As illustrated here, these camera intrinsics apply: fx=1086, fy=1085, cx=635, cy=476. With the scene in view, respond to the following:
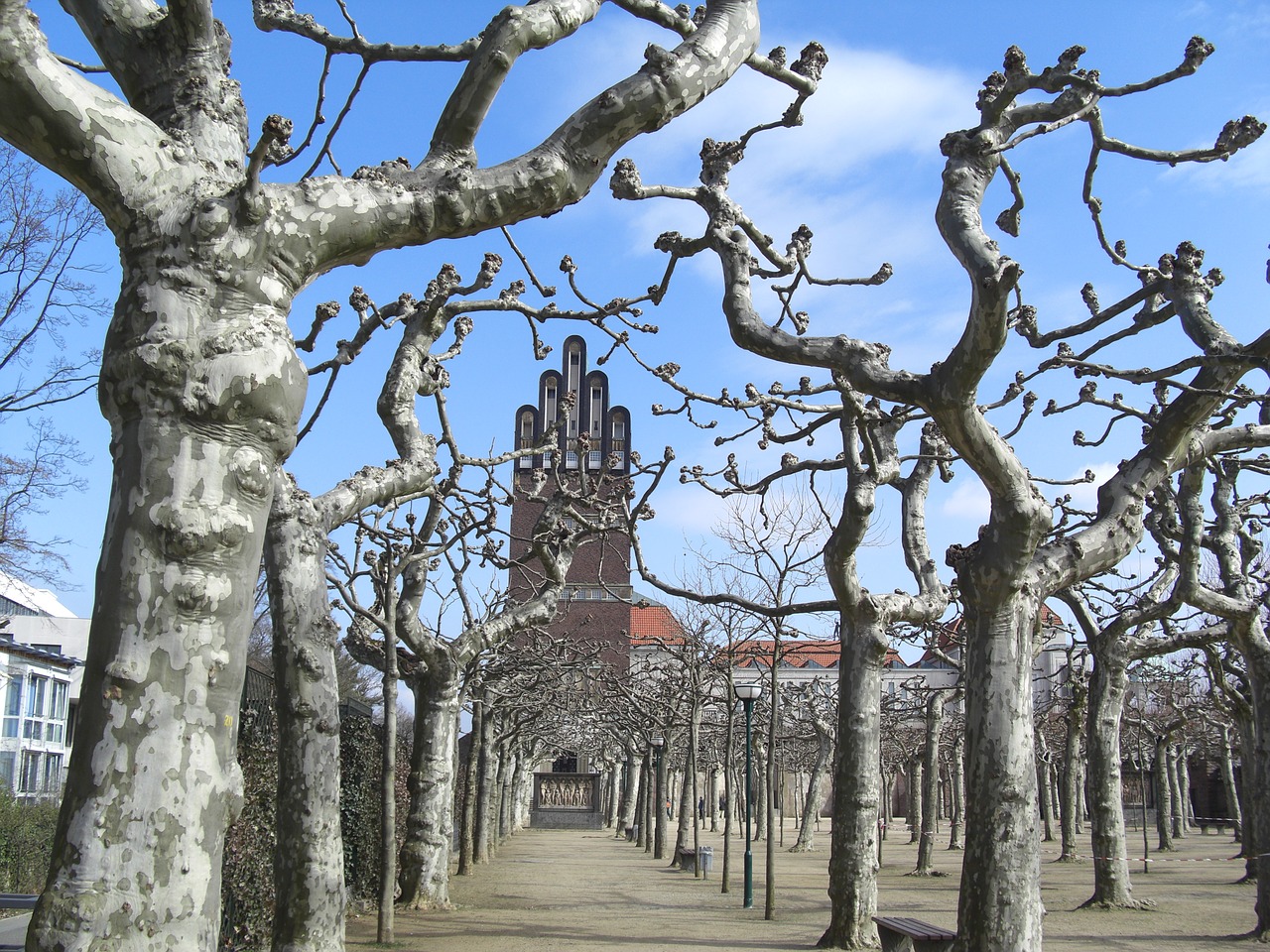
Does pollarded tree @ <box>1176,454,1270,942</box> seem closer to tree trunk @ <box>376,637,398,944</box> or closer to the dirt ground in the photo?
the dirt ground

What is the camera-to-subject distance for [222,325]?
3.58 meters

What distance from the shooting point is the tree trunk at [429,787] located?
13.3 metres

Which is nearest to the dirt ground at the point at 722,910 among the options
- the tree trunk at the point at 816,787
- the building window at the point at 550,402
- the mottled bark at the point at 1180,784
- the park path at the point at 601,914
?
the park path at the point at 601,914

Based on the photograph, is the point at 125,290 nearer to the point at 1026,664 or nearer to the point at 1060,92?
the point at 1026,664

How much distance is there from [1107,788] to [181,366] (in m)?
14.6

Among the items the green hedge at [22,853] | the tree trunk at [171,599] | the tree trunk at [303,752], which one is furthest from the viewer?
the green hedge at [22,853]

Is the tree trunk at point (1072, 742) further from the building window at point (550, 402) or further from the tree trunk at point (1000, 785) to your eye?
the building window at point (550, 402)

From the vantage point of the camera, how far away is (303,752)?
7020mm

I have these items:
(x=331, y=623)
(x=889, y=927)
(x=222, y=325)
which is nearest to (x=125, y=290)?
(x=222, y=325)

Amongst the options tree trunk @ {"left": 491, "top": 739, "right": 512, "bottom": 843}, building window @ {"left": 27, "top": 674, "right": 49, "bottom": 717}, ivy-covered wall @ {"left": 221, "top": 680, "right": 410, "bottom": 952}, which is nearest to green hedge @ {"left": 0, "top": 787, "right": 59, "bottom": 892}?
ivy-covered wall @ {"left": 221, "top": 680, "right": 410, "bottom": 952}

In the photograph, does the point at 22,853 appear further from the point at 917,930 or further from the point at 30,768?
the point at 30,768

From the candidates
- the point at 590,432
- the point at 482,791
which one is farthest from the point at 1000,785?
the point at 590,432

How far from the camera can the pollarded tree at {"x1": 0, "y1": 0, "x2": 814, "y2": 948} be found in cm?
310

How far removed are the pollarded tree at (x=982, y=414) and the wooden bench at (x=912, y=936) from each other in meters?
0.85
